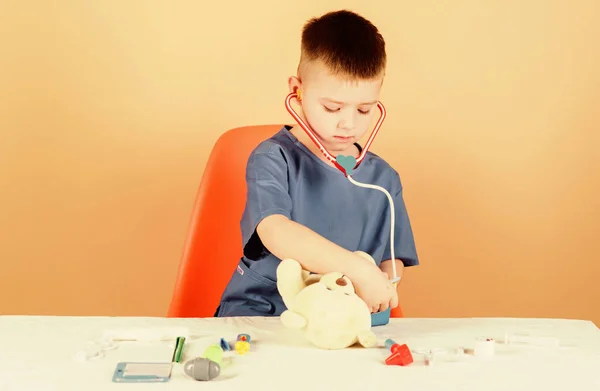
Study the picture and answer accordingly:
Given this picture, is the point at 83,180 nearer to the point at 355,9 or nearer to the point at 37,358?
the point at 355,9

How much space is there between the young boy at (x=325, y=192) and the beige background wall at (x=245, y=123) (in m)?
0.59

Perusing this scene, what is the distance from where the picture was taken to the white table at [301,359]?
1005 millimetres

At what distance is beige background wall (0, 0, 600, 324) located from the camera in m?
2.11

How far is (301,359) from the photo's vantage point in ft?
3.58

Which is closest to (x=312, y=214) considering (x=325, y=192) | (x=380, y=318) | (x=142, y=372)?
(x=325, y=192)

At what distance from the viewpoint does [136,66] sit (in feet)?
6.93

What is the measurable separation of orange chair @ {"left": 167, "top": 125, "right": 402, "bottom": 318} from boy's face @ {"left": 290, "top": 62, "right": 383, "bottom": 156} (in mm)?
366

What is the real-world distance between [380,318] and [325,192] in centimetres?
34

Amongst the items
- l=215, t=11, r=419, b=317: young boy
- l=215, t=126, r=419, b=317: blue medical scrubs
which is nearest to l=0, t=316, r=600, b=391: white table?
l=215, t=11, r=419, b=317: young boy

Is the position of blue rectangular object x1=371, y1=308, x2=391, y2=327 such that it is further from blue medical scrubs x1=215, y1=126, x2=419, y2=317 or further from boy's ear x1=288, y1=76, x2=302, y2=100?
boy's ear x1=288, y1=76, x2=302, y2=100

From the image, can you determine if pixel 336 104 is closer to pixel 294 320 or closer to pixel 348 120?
pixel 348 120

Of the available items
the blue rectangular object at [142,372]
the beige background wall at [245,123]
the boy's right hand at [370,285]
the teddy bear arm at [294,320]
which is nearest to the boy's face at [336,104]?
the boy's right hand at [370,285]

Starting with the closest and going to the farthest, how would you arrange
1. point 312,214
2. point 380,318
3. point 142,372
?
1. point 142,372
2. point 380,318
3. point 312,214

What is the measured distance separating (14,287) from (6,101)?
47cm
